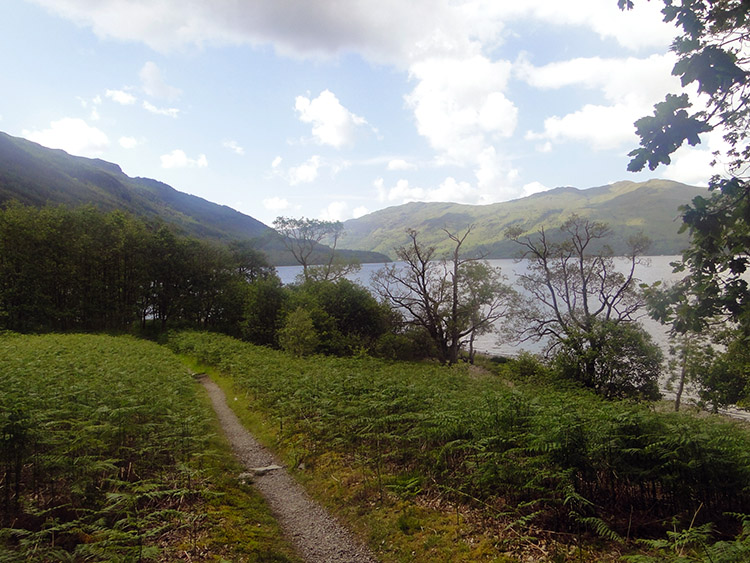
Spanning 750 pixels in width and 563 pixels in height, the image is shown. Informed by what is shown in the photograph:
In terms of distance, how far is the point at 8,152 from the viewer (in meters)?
150

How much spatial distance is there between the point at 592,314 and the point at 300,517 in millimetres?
26586

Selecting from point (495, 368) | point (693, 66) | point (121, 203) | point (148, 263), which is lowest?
point (495, 368)

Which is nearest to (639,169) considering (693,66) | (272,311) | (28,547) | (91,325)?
(693,66)

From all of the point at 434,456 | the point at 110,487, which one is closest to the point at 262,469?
the point at 110,487

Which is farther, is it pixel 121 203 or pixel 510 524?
pixel 121 203

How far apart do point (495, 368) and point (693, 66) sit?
138 ft

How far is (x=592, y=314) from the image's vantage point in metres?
27.7

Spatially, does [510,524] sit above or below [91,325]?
above

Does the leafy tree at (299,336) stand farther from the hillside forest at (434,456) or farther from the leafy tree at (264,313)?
the hillside forest at (434,456)

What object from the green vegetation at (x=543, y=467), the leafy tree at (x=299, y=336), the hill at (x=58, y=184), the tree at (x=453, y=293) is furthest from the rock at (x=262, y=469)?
the hill at (x=58, y=184)

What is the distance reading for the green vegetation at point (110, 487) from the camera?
206 inches

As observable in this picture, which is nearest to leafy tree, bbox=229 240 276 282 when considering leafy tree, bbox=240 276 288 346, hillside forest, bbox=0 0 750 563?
leafy tree, bbox=240 276 288 346

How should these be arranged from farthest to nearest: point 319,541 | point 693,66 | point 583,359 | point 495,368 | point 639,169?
point 495,368, point 583,359, point 319,541, point 639,169, point 693,66

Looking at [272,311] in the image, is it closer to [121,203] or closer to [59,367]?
[59,367]
